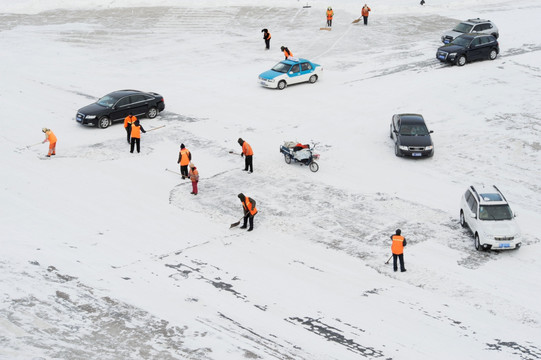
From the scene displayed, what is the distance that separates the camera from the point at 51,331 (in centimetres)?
1463

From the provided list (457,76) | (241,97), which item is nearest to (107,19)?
(241,97)

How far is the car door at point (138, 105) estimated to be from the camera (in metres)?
30.6

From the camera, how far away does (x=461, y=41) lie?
3766cm

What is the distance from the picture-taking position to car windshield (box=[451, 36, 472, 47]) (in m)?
37.2

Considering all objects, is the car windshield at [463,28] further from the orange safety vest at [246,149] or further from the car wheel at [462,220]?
the car wheel at [462,220]

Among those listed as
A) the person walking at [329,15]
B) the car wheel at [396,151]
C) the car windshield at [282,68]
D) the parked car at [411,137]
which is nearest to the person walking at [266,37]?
the person walking at [329,15]

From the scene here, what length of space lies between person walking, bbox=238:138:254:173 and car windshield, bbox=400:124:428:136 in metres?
6.55

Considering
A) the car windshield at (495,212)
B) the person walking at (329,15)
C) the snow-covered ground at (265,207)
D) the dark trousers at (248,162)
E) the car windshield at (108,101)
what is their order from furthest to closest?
the person walking at (329,15)
the car windshield at (108,101)
the dark trousers at (248,162)
the car windshield at (495,212)
the snow-covered ground at (265,207)

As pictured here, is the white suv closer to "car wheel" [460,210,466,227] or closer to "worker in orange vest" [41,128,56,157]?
"car wheel" [460,210,466,227]

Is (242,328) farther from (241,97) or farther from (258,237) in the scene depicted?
(241,97)

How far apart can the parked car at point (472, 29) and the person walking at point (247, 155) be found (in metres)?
20.6

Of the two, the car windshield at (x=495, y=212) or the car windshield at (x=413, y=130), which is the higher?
the car windshield at (x=413, y=130)

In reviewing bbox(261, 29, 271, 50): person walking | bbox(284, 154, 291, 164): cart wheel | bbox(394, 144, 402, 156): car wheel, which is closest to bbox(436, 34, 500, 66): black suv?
bbox(261, 29, 271, 50): person walking

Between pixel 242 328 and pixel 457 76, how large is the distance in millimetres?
24340
